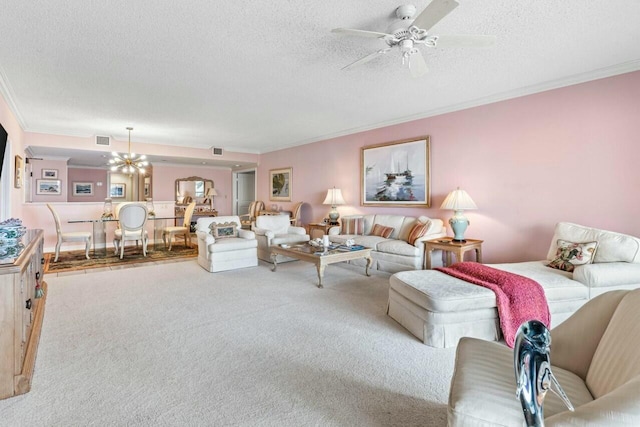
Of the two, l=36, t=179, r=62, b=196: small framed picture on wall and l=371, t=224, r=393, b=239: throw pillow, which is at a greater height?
l=36, t=179, r=62, b=196: small framed picture on wall

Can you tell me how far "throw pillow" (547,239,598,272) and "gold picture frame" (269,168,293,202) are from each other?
583 centimetres

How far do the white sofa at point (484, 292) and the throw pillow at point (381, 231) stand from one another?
2225mm

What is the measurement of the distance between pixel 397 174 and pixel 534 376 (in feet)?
15.6

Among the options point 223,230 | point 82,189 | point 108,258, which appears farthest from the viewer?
point 82,189

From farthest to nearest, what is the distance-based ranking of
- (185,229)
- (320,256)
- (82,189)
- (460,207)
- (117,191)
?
(117,191), (82,189), (185,229), (460,207), (320,256)

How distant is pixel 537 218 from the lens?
3969 millimetres

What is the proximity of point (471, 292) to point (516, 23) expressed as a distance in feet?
7.07

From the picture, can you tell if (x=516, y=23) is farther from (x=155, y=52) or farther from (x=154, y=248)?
(x=154, y=248)

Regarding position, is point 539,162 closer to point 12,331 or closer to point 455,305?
point 455,305

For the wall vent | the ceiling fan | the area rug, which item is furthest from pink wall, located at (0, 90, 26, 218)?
the ceiling fan

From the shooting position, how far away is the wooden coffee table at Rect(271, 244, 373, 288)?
4066mm

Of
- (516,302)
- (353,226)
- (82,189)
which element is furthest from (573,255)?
(82,189)

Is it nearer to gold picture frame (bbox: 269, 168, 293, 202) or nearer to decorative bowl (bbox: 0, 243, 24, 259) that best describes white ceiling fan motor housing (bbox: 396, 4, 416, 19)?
decorative bowl (bbox: 0, 243, 24, 259)

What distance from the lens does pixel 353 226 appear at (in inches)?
225
